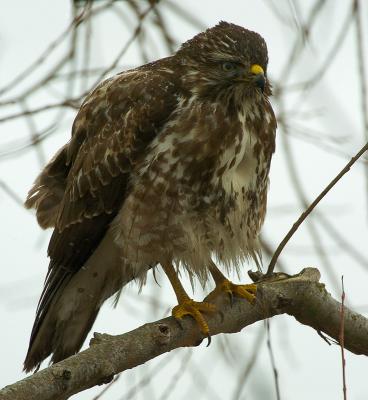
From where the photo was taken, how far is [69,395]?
3016 mm

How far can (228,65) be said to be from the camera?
173 inches

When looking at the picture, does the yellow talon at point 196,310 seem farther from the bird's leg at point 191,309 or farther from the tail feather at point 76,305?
the tail feather at point 76,305

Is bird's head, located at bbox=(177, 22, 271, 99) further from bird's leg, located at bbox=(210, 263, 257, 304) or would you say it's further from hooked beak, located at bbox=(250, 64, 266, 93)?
bird's leg, located at bbox=(210, 263, 257, 304)

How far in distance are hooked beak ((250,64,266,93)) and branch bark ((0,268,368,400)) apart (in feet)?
3.09

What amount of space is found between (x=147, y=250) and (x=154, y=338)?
3.06 ft

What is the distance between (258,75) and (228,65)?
24 cm

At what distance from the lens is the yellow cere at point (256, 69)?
4242mm

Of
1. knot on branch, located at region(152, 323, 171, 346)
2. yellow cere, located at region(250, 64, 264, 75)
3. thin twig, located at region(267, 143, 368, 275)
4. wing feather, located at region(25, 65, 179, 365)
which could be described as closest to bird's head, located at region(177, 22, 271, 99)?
yellow cere, located at region(250, 64, 264, 75)

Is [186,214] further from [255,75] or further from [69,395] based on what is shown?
[69,395]

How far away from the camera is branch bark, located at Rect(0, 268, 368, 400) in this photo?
331 cm

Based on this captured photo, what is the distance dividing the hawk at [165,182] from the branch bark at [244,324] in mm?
91

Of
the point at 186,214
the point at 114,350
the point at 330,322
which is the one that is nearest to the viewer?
the point at 114,350

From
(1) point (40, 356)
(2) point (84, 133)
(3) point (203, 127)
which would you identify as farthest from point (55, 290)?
(3) point (203, 127)

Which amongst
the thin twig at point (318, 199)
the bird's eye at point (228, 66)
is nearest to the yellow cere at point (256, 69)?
the bird's eye at point (228, 66)
